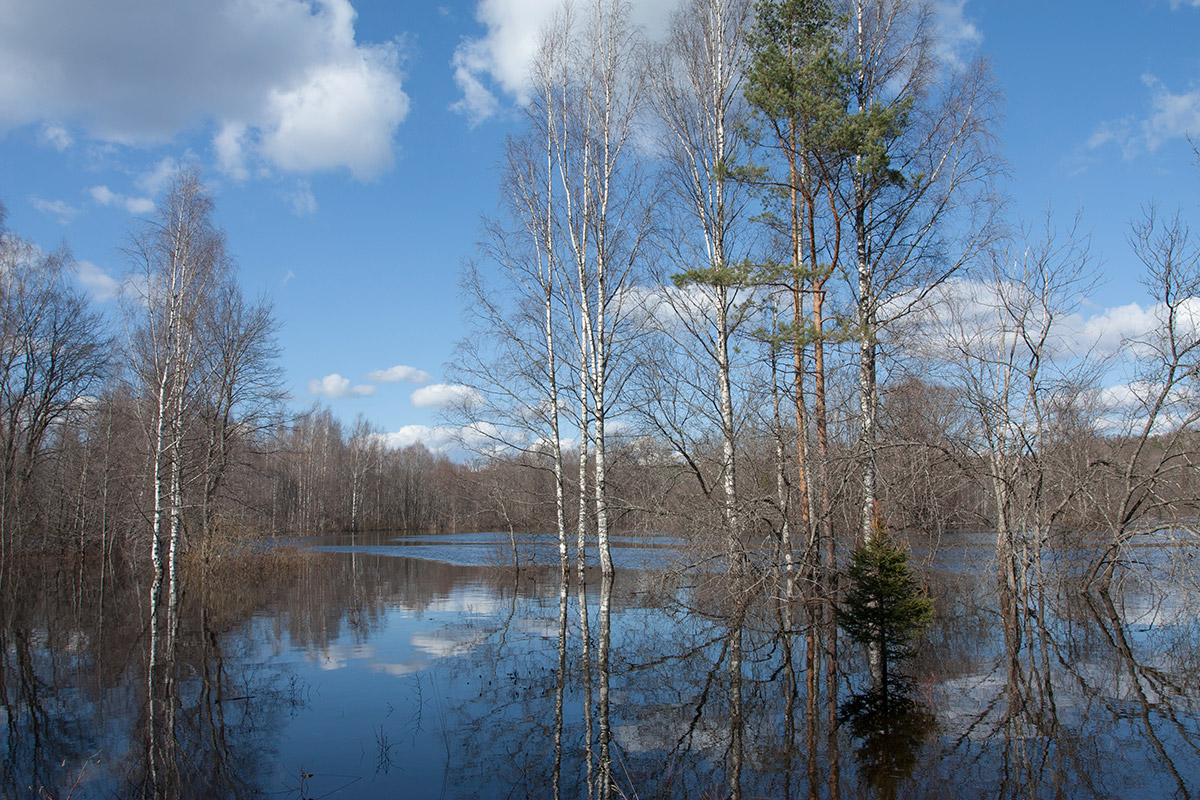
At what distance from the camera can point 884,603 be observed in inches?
376

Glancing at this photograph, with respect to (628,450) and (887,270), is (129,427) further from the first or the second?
(887,270)

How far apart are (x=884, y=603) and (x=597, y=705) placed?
4.11 m

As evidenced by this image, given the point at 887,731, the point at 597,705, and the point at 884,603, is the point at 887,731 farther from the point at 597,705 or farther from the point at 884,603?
the point at 597,705

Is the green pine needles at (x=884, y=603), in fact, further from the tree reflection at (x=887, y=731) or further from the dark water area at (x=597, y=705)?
the dark water area at (x=597, y=705)

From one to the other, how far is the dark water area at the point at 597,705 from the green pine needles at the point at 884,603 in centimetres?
69

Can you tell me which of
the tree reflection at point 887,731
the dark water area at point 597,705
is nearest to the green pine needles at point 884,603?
the tree reflection at point 887,731

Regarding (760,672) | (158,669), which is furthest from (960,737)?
(158,669)

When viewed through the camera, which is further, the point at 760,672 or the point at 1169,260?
the point at 1169,260

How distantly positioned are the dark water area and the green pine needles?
693mm

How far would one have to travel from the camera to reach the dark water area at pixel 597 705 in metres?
6.59

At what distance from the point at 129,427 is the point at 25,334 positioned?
19.6ft

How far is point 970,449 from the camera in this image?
35.6ft

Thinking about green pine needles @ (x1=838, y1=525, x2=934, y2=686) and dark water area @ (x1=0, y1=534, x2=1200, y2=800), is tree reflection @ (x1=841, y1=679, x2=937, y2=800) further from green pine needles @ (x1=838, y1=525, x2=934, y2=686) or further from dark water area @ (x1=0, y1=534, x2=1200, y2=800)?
green pine needles @ (x1=838, y1=525, x2=934, y2=686)

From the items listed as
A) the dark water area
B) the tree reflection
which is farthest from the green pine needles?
the dark water area
